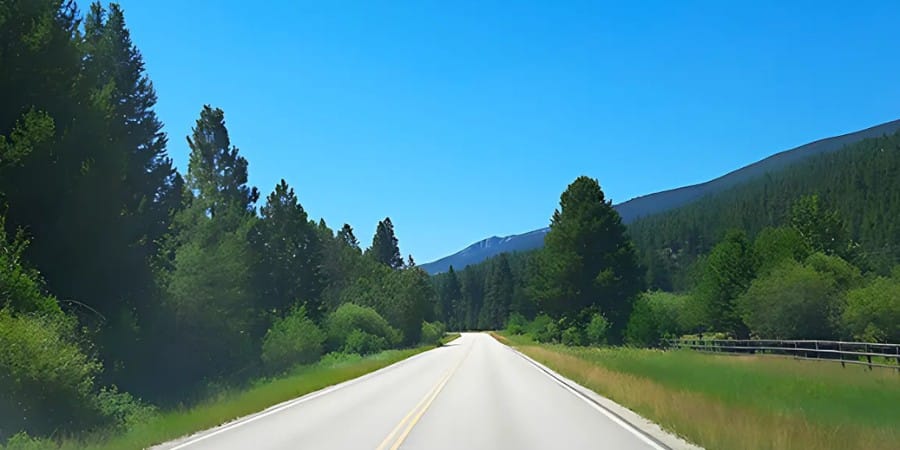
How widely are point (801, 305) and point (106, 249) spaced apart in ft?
148

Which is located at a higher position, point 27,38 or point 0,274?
point 27,38

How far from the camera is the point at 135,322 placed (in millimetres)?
28188

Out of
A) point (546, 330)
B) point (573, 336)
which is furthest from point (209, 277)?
point (546, 330)

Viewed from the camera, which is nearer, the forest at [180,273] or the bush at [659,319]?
the forest at [180,273]

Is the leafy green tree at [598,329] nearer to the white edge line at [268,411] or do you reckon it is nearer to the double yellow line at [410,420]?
the white edge line at [268,411]

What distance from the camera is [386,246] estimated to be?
14262 centimetres

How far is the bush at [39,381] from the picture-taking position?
1370 cm

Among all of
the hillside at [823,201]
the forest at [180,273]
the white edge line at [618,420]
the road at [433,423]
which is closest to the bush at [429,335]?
the forest at [180,273]

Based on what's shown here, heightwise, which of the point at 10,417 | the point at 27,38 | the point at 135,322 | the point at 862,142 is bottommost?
the point at 10,417

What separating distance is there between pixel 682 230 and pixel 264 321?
466 ft

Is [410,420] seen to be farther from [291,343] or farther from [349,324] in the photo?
[349,324]

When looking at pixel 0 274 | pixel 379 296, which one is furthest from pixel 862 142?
pixel 0 274

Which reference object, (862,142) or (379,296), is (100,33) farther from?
(862,142)

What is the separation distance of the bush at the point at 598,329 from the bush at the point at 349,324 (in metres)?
20.5
